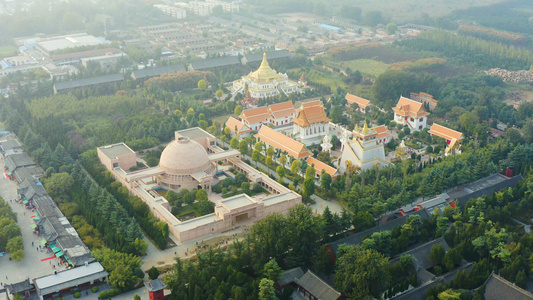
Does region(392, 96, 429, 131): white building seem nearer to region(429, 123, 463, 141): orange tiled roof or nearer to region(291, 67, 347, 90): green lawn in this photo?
region(429, 123, 463, 141): orange tiled roof

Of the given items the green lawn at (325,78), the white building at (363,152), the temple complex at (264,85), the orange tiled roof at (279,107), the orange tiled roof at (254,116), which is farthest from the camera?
the green lawn at (325,78)

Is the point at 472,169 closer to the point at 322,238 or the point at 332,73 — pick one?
the point at 322,238

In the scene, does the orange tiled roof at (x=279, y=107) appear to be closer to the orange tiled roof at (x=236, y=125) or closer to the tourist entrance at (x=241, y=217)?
the orange tiled roof at (x=236, y=125)

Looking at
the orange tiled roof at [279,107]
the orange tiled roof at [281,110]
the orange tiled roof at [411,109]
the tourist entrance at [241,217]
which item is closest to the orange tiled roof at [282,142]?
the orange tiled roof at [281,110]

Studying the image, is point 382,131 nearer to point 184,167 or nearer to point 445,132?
point 445,132

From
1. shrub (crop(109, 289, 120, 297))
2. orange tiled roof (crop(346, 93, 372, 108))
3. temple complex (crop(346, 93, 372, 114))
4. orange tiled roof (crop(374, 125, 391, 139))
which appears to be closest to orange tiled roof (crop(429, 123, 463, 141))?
orange tiled roof (crop(374, 125, 391, 139))

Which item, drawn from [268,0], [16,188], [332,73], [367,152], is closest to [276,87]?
[332,73]
